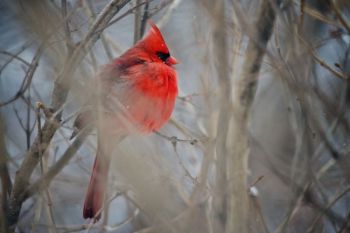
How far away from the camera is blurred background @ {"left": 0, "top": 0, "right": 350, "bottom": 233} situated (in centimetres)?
165

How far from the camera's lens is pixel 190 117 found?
275cm

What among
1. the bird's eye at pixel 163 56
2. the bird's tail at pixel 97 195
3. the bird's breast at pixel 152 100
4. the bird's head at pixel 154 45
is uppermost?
the bird's head at pixel 154 45

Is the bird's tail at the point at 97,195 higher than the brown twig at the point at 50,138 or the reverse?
the reverse

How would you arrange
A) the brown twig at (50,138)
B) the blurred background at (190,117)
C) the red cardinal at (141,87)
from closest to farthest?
1. the blurred background at (190,117)
2. the brown twig at (50,138)
3. the red cardinal at (141,87)

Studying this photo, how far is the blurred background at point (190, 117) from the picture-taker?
165cm

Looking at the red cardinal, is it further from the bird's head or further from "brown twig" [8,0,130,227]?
"brown twig" [8,0,130,227]

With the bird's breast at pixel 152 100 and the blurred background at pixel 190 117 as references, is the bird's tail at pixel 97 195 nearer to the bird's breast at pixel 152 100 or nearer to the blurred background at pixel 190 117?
the blurred background at pixel 190 117

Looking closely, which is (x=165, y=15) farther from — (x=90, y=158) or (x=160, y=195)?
(x=160, y=195)

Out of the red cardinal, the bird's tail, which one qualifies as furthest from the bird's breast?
the bird's tail

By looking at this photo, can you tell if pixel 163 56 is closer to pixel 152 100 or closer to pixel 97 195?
pixel 152 100

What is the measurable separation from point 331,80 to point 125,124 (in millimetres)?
1123

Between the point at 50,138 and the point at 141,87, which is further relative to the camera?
the point at 141,87

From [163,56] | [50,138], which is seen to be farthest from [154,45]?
[50,138]

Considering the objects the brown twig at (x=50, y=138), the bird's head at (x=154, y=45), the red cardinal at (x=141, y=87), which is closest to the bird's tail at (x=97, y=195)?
the red cardinal at (x=141, y=87)
